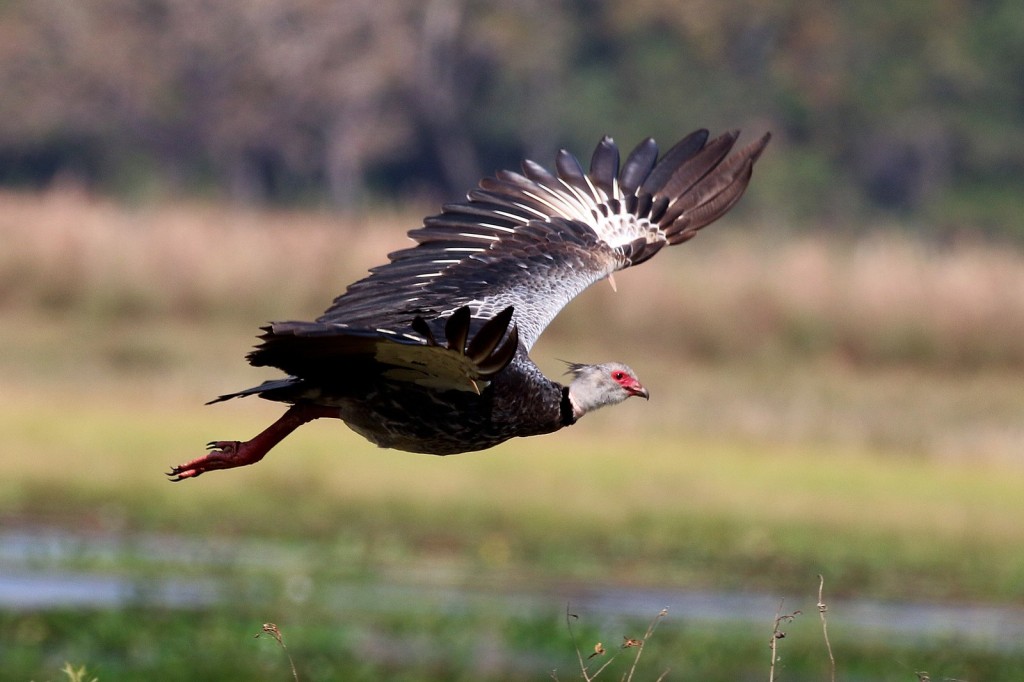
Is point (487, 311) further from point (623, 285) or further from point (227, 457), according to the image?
point (623, 285)

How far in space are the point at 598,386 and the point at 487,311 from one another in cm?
47

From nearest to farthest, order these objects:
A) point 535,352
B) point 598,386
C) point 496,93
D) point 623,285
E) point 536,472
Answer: point 598,386, point 536,472, point 535,352, point 623,285, point 496,93

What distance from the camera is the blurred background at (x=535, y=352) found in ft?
35.0

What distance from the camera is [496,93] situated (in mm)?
34875

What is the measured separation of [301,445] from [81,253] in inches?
263

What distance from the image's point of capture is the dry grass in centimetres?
2155

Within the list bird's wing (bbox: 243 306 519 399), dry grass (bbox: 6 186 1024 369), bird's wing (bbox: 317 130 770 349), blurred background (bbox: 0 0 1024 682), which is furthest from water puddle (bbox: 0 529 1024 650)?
dry grass (bbox: 6 186 1024 369)

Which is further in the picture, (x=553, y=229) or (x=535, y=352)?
(x=535, y=352)

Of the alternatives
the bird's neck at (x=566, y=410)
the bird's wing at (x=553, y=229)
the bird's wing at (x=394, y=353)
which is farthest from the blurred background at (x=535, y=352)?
the bird's wing at (x=553, y=229)

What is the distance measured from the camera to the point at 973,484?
53.2 ft

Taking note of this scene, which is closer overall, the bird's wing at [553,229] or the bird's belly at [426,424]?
the bird's belly at [426,424]

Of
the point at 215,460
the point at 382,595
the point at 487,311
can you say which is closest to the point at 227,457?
the point at 215,460

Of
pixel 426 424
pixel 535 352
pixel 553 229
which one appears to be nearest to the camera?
pixel 426 424

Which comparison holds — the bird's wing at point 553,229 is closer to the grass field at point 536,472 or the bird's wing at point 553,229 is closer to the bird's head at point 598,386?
the bird's head at point 598,386
